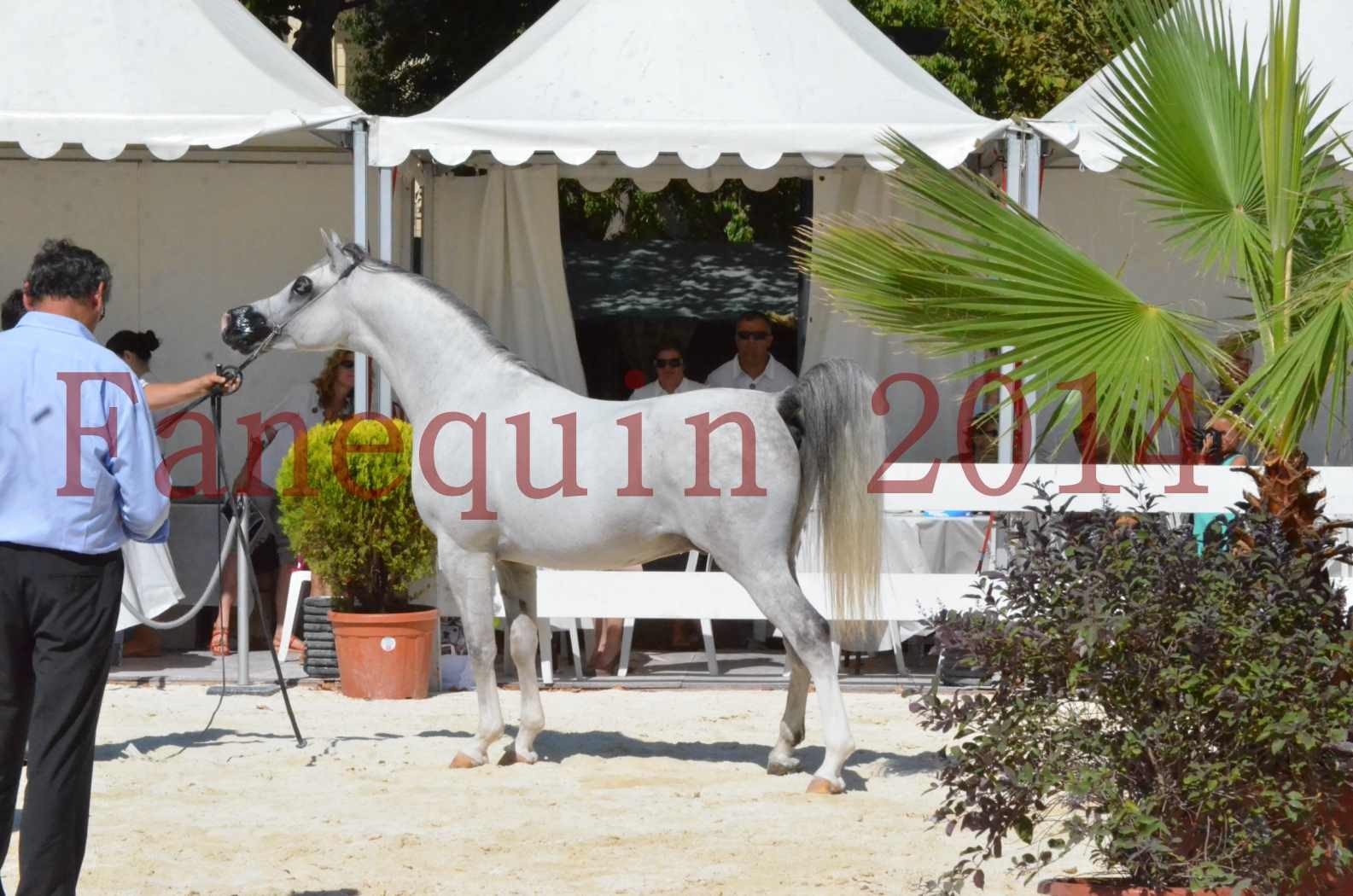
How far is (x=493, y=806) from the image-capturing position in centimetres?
563

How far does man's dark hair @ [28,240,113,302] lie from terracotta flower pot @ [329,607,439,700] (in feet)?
13.0

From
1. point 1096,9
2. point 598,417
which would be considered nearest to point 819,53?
point 598,417

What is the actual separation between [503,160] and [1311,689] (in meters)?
5.39

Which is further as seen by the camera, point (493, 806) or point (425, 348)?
point (425, 348)

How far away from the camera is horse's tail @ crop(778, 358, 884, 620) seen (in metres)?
5.97

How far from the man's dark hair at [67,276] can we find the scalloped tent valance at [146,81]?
424 centimetres

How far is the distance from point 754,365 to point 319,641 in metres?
3.16

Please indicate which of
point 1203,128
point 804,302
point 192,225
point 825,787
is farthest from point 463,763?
point 192,225

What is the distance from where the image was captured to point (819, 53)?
9.02 metres

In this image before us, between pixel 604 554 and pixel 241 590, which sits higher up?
pixel 604 554

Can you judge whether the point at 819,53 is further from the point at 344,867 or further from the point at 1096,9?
the point at 344,867

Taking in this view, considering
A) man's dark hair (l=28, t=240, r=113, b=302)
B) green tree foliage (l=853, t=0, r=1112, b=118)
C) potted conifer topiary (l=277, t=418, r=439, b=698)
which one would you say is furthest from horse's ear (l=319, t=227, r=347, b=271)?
green tree foliage (l=853, t=0, r=1112, b=118)

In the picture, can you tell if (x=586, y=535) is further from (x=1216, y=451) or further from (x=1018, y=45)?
(x=1018, y=45)

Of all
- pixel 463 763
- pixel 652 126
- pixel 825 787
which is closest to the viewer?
pixel 825 787
